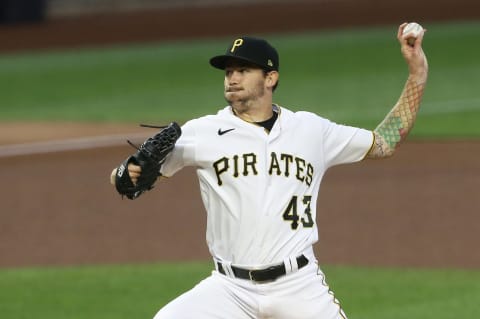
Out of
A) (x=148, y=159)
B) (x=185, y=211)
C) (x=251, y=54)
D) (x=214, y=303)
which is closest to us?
A: (x=148, y=159)

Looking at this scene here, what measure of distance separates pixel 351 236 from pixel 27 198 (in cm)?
413

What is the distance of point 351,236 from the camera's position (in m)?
12.7

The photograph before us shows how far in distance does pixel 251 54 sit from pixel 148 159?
86 cm

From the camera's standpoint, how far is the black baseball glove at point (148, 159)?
6613 millimetres

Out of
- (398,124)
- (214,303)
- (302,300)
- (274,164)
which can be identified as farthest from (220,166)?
(398,124)

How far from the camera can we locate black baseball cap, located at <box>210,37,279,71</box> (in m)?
6.98

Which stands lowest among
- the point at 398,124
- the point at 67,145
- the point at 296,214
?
the point at 67,145

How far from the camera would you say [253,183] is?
6.93 meters

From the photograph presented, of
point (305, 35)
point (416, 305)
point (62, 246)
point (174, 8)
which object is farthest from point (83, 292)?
point (174, 8)

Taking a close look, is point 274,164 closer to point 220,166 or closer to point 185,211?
point 220,166

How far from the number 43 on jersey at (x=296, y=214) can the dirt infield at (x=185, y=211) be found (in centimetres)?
470

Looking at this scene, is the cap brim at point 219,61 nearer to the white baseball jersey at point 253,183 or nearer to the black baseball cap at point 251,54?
the black baseball cap at point 251,54

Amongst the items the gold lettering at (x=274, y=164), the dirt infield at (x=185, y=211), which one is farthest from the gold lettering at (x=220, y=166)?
the dirt infield at (x=185, y=211)

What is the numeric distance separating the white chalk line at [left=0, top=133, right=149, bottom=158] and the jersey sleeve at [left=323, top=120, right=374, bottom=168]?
11.0 metres
